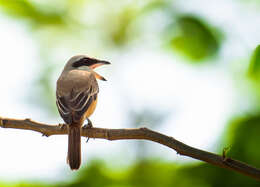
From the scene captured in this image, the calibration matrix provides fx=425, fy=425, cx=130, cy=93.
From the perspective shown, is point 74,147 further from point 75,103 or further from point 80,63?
point 80,63

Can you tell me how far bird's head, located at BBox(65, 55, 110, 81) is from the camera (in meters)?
8.38

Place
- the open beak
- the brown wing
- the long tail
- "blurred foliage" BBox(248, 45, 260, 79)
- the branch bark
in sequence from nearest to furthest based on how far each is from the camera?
"blurred foliage" BBox(248, 45, 260, 79)
the branch bark
the long tail
the brown wing
the open beak

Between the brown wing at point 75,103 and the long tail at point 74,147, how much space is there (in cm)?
14

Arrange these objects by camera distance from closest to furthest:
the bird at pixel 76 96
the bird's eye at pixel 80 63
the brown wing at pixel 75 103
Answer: the bird at pixel 76 96 → the brown wing at pixel 75 103 → the bird's eye at pixel 80 63

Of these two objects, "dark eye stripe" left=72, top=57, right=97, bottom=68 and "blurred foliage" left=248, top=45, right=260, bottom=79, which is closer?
"blurred foliage" left=248, top=45, right=260, bottom=79

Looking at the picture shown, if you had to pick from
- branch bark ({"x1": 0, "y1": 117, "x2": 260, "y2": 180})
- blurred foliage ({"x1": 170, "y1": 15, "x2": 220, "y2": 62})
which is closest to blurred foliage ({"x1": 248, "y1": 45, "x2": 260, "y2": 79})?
branch bark ({"x1": 0, "y1": 117, "x2": 260, "y2": 180})

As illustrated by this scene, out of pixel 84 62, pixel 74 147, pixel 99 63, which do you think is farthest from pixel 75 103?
pixel 84 62

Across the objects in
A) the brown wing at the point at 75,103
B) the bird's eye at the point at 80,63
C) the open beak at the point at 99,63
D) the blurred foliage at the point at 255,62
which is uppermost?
the bird's eye at the point at 80,63

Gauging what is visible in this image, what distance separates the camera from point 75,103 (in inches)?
272

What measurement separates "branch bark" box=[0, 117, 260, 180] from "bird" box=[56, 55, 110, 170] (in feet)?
1.10

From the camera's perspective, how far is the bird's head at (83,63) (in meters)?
8.38

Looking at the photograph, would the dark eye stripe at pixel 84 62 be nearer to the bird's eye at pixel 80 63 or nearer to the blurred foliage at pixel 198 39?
the bird's eye at pixel 80 63

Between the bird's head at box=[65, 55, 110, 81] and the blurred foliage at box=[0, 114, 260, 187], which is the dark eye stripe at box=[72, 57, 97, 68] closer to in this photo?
the bird's head at box=[65, 55, 110, 81]

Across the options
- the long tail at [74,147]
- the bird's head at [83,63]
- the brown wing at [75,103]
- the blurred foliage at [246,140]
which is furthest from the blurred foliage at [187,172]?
the bird's head at [83,63]
